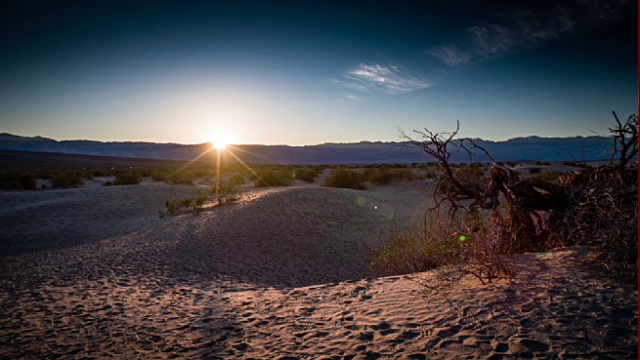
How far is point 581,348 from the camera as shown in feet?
7.89

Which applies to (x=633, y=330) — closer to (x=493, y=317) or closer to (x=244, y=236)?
(x=493, y=317)

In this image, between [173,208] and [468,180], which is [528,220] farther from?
[173,208]

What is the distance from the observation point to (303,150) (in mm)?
108625

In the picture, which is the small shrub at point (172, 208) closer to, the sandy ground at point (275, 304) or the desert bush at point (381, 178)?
the sandy ground at point (275, 304)

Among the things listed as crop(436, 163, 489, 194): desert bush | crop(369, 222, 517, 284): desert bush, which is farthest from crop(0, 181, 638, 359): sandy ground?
crop(436, 163, 489, 194): desert bush

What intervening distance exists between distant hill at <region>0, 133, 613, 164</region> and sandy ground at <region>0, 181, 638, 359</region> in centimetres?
8915

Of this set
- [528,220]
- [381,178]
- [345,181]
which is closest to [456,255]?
[528,220]

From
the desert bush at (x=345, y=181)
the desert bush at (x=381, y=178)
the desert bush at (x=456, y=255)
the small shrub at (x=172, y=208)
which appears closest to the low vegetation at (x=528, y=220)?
the desert bush at (x=456, y=255)

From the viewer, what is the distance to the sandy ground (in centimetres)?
272

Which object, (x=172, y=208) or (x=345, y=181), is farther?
(x=345, y=181)

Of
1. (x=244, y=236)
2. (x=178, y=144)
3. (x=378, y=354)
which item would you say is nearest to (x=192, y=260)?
(x=244, y=236)

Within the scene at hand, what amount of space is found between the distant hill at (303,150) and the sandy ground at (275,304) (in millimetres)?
89153

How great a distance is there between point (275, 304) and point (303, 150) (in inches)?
4139

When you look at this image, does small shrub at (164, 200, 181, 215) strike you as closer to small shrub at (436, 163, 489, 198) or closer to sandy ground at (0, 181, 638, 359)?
sandy ground at (0, 181, 638, 359)
